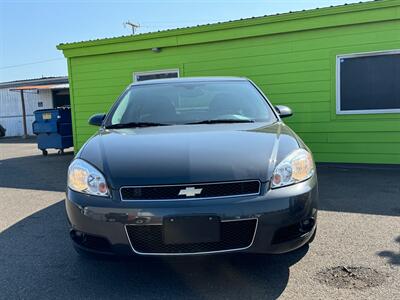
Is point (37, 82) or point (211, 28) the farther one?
point (37, 82)

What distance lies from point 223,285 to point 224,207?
2.32 ft

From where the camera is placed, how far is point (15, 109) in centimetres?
2608

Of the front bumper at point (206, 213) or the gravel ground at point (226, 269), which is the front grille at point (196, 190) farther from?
the gravel ground at point (226, 269)

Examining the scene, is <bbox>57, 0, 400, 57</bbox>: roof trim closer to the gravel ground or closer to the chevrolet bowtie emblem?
A: the gravel ground

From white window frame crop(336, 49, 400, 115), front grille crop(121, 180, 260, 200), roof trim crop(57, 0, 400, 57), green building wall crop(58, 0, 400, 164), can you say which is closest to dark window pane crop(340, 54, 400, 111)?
white window frame crop(336, 49, 400, 115)

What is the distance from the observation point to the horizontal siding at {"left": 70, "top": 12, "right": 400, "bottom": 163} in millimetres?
7176

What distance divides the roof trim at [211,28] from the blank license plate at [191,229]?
607cm

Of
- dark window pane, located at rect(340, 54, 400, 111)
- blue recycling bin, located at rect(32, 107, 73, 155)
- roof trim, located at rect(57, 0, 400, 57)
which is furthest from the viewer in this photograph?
blue recycling bin, located at rect(32, 107, 73, 155)

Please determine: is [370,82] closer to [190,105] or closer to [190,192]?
[190,105]

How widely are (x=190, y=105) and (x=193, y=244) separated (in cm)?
181

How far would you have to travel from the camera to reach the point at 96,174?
2707mm

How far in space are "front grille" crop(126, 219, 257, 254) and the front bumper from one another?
3cm

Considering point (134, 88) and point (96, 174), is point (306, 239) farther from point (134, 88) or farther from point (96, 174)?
point (134, 88)

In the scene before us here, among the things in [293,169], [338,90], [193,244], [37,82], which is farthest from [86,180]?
[37,82]
